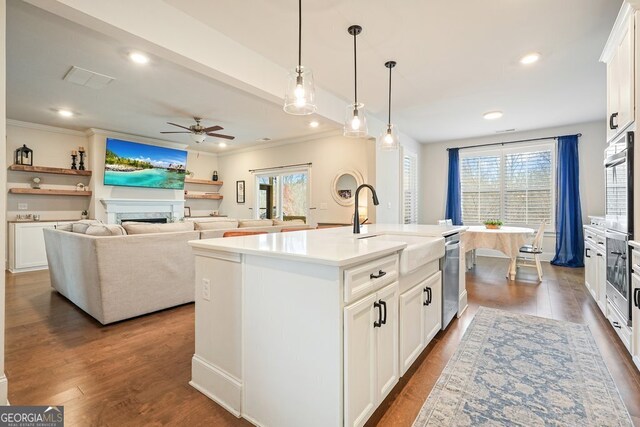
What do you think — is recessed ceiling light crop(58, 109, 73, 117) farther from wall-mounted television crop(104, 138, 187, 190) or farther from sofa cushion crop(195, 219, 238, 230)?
sofa cushion crop(195, 219, 238, 230)

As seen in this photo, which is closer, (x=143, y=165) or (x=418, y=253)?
(x=418, y=253)

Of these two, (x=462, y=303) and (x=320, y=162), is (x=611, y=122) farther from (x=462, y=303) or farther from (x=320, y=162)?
(x=320, y=162)

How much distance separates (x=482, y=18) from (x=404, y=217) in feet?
13.0

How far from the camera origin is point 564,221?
5.41 meters

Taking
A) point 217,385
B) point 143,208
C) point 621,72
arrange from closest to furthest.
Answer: point 217,385 < point 621,72 < point 143,208

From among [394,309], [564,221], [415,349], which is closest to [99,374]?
[394,309]

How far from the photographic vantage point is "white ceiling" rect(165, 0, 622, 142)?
7.34 ft

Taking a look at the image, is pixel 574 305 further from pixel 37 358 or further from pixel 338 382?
pixel 37 358

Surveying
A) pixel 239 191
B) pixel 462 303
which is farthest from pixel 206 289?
pixel 239 191

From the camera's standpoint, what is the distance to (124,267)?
9.15 feet

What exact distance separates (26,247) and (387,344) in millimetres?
6290

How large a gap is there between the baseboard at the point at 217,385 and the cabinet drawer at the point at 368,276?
2.85ft

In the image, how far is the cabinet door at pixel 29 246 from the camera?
16.0 feet

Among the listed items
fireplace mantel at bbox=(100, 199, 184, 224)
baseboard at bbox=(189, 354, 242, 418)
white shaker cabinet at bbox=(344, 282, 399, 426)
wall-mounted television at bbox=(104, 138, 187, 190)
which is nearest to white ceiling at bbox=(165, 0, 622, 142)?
white shaker cabinet at bbox=(344, 282, 399, 426)
